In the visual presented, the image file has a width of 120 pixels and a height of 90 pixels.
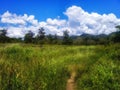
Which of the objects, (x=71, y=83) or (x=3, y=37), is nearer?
(x=71, y=83)

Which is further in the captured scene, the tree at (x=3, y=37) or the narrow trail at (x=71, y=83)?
the tree at (x=3, y=37)

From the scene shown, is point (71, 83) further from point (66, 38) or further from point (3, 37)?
point (66, 38)

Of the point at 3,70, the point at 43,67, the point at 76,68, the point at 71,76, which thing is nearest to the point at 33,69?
the point at 43,67

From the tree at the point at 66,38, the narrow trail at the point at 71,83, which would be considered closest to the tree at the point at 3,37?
the tree at the point at 66,38

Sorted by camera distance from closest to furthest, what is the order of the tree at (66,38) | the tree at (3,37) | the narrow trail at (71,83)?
the narrow trail at (71,83)
the tree at (3,37)
the tree at (66,38)

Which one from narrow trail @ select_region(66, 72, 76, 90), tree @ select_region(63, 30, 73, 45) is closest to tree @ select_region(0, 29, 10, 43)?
tree @ select_region(63, 30, 73, 45)

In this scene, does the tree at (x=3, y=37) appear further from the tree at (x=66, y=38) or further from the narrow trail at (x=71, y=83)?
the narrow trail at (x=71, y=83)

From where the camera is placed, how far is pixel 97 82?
34.2ft

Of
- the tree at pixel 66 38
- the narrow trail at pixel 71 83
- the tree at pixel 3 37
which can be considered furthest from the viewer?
Result: the tree at pixel 66 38

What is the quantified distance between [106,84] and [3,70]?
3.95 m

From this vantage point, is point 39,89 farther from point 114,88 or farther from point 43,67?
point 114,88

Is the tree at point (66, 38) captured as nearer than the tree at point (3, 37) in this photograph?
No

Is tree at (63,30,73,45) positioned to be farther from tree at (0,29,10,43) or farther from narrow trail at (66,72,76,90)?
narrow trail at (66,72,76,90)

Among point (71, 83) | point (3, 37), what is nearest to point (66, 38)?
point (3, 37)
